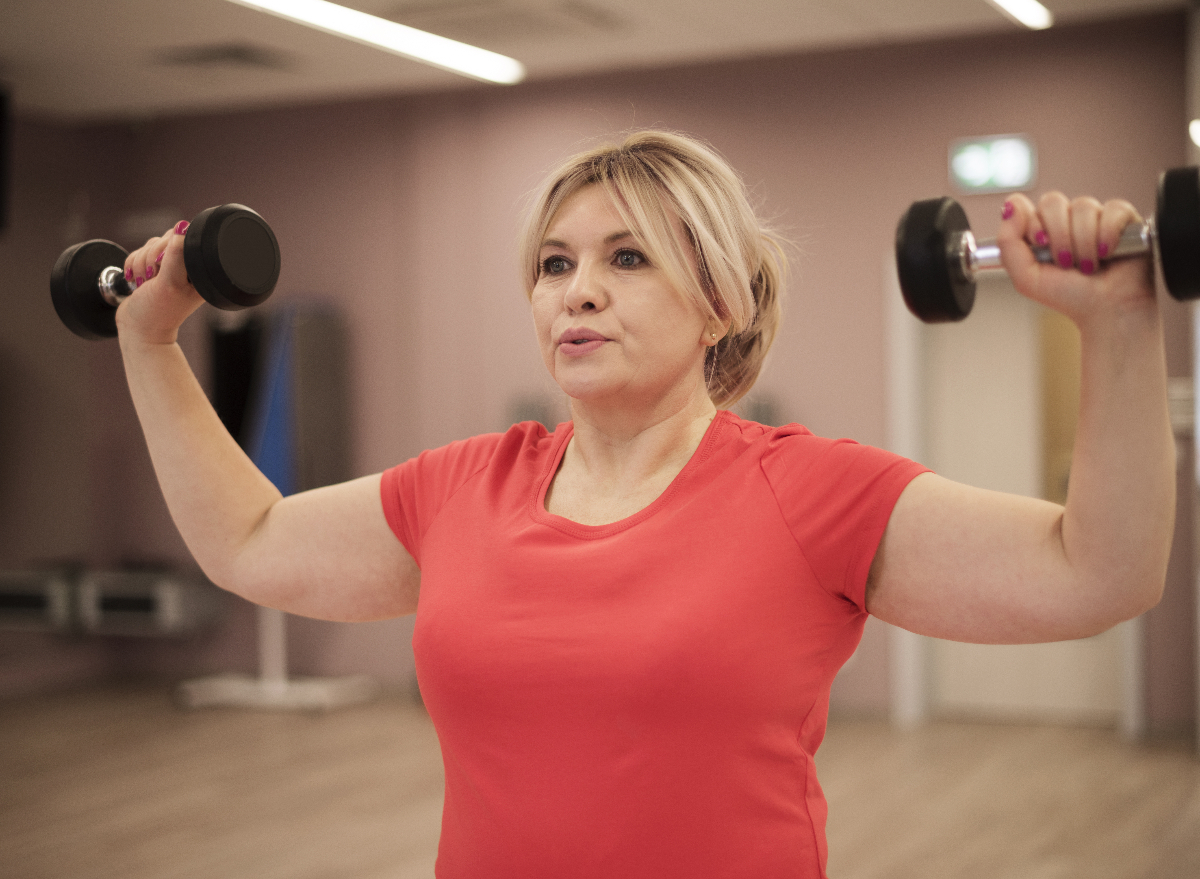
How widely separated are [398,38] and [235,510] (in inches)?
158

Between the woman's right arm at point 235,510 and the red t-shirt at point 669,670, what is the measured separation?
7.9 inches

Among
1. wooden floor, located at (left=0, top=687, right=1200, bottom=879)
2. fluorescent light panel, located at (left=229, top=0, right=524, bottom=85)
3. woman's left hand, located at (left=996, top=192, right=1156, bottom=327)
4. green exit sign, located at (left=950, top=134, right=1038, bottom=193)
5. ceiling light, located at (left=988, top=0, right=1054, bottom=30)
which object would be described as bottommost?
wooden floor, located at (left=0, top=687, right=1200, bottom=879)

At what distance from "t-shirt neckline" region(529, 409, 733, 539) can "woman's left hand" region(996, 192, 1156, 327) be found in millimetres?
364

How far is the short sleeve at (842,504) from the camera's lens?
0.96 meters

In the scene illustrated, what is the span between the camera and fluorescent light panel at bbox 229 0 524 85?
444 cm

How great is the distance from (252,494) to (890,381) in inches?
164

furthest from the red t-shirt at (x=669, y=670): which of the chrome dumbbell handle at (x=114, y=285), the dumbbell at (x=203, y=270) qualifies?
the chrome dumbbell handle at (x=114, y=285)

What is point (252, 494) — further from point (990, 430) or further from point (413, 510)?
point (990, 430)

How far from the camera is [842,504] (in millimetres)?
974

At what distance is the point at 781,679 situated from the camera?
98 cm

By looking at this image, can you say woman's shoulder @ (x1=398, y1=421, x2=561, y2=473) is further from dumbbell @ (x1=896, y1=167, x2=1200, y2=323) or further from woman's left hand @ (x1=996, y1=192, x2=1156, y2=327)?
woman's left hand @ (x1=996, y1=192, x2=1156, y2=327)

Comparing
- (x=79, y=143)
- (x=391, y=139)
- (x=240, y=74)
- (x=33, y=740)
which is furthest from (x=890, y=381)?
(x=79, y=143)

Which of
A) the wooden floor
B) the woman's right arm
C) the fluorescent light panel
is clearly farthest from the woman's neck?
the fluorescent light panel

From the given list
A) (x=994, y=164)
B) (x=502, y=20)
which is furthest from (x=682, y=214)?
(x=994, y=164)
